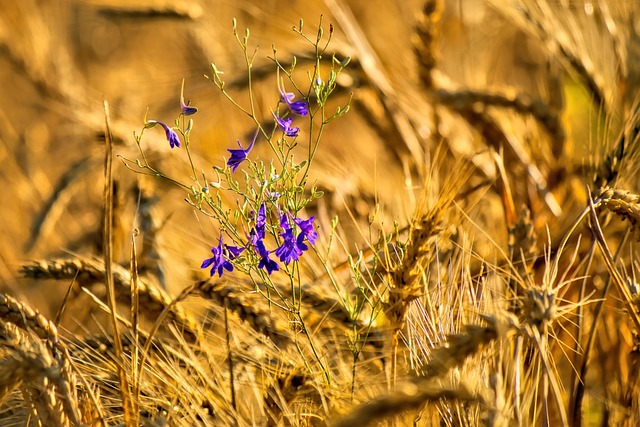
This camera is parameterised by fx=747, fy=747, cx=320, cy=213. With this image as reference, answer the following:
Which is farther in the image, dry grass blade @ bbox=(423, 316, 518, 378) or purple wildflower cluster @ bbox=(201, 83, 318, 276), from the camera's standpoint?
purple wildflower cluster @ bbox=(201, 83, 318, 276)

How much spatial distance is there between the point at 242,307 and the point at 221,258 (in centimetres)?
20

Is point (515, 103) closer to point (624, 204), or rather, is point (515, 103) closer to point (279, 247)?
point (624, 204)

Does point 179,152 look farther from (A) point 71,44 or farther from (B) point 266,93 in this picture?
(A) point 71,44

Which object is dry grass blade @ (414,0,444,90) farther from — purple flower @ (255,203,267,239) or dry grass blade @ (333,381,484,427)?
dry grass blade @ (333,381,484,427)

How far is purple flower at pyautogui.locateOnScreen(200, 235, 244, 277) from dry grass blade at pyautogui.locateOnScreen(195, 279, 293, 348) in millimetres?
125

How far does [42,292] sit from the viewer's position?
7.37ft

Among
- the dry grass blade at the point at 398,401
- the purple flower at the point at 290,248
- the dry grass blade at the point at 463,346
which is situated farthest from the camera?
the purple flower at the point at 290,248

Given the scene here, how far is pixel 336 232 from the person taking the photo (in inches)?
61.6

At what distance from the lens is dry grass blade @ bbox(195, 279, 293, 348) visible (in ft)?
3.93

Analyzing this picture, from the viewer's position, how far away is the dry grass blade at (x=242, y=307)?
1.20 metres

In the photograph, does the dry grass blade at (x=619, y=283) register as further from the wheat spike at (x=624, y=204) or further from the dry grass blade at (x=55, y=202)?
the dry grass blade at (x=55, y=202)

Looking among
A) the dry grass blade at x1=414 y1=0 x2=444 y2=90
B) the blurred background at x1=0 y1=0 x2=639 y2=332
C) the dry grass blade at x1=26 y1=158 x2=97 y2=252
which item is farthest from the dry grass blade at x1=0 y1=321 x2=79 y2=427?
the dry grass blade at x1=414 y1=0 x2=444 y2=90

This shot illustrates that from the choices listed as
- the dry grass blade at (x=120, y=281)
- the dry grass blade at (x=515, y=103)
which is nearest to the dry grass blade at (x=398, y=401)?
the dry grass blade at (x=120, y=281)

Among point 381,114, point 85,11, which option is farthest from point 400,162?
point 85,11
